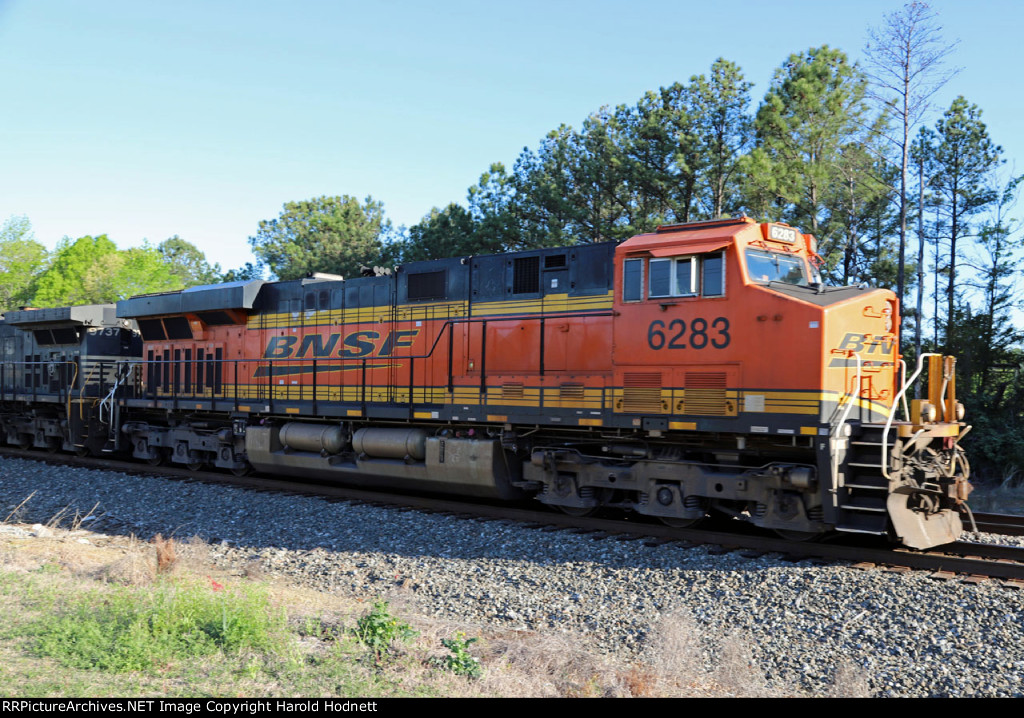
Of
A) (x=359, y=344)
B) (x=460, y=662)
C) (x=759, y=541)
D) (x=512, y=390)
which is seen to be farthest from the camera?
Answer: (x=359, y=344)

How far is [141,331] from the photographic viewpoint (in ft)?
54.8

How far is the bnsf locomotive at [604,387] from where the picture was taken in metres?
7.95

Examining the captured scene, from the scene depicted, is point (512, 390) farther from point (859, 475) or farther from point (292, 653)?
point (292, 653)

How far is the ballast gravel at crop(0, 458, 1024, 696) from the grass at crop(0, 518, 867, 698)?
329 mm

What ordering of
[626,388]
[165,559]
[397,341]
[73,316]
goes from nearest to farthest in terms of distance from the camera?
[165,559]
[626,388]
[397,341]
[73,316]

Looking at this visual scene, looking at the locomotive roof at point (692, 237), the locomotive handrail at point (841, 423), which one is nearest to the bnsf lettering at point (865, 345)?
the locomotive handrail at point (841, 423)

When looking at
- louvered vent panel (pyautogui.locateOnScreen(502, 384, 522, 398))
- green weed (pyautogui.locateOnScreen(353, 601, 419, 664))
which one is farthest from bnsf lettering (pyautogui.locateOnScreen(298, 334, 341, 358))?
green weed (pyautogui.locateOnScreen(353, 601, 419, 664))

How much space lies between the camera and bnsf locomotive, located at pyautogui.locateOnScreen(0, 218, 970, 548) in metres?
7.95

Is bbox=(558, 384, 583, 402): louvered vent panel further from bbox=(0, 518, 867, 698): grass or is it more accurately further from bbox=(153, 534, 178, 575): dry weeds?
bbox=(153, 534, 178, 575): dry weeds

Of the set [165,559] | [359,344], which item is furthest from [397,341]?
[165,559]

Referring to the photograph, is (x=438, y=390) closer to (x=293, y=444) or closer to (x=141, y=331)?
(x=293, y=444)

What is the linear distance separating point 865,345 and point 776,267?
1300 mm

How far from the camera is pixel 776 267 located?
346 inches

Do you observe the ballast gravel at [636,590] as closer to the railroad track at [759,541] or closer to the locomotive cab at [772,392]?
the railroad track at [759,541]
